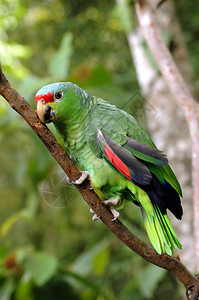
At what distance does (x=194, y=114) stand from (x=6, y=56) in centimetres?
157

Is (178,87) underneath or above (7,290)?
above

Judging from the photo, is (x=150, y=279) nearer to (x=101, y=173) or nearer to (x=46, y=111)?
(x=101, y=173)

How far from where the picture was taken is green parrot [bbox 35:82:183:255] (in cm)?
98

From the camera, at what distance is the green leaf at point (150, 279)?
1727 mm

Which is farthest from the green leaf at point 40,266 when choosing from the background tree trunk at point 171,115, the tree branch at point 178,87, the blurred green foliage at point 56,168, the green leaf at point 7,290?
the tree branch at point 178,87

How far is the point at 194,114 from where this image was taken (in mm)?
1290

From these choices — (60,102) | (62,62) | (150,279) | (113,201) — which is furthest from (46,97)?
(150,279)

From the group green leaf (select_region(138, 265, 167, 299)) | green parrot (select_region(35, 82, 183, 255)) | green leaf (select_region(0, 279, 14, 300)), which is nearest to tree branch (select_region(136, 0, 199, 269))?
green parrot (select_region(35, 82, 183, 255))

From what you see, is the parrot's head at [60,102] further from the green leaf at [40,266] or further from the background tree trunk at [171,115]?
A: the green leaf at [40,266]

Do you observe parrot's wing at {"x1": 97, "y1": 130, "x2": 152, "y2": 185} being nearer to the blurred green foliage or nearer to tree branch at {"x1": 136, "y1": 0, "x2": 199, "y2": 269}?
tree branch at {"x1": 136, "y1": 0, "x2": 199, "y2": 269}

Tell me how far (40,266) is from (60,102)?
36.9 inches

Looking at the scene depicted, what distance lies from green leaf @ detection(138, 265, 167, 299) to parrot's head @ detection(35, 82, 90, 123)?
105 centimetres

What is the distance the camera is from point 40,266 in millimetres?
1657

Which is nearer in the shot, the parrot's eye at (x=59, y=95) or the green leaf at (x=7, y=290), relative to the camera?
the parrot's eye at (x=59, y=95)
